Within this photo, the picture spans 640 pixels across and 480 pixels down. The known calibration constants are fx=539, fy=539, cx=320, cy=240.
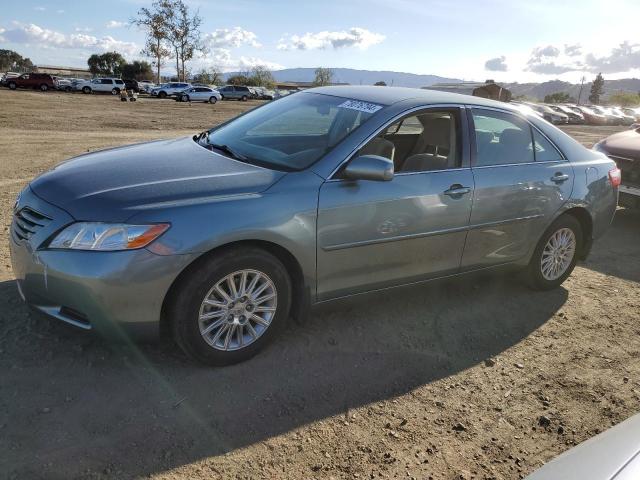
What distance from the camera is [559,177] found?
14.9 ft

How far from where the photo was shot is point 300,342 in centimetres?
372

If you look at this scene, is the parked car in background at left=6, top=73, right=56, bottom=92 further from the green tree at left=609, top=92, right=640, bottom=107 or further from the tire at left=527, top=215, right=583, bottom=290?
the green tree at left=609, top=92, right=640, bottom=107

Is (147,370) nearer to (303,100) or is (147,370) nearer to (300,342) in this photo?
(300,342)

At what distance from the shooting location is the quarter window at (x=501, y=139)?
4160 millimetres

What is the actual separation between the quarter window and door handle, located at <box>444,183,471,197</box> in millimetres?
285

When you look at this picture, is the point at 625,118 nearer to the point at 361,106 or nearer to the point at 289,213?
the point at 361,106

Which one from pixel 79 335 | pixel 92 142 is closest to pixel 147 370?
pixel 79 335

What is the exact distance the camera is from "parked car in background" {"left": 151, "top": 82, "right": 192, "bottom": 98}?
4638cm

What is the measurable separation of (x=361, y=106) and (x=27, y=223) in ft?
7.62

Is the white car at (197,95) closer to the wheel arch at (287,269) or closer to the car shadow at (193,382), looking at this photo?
the car shadow at (193,382)

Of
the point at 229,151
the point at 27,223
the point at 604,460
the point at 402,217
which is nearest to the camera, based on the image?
the point at 604,460

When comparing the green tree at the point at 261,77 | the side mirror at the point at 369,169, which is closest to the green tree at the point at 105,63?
the green tree at the point at 261,77

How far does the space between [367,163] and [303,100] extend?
1322 millimetres

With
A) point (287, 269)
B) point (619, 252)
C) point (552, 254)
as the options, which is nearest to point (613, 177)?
point (552, 254)
